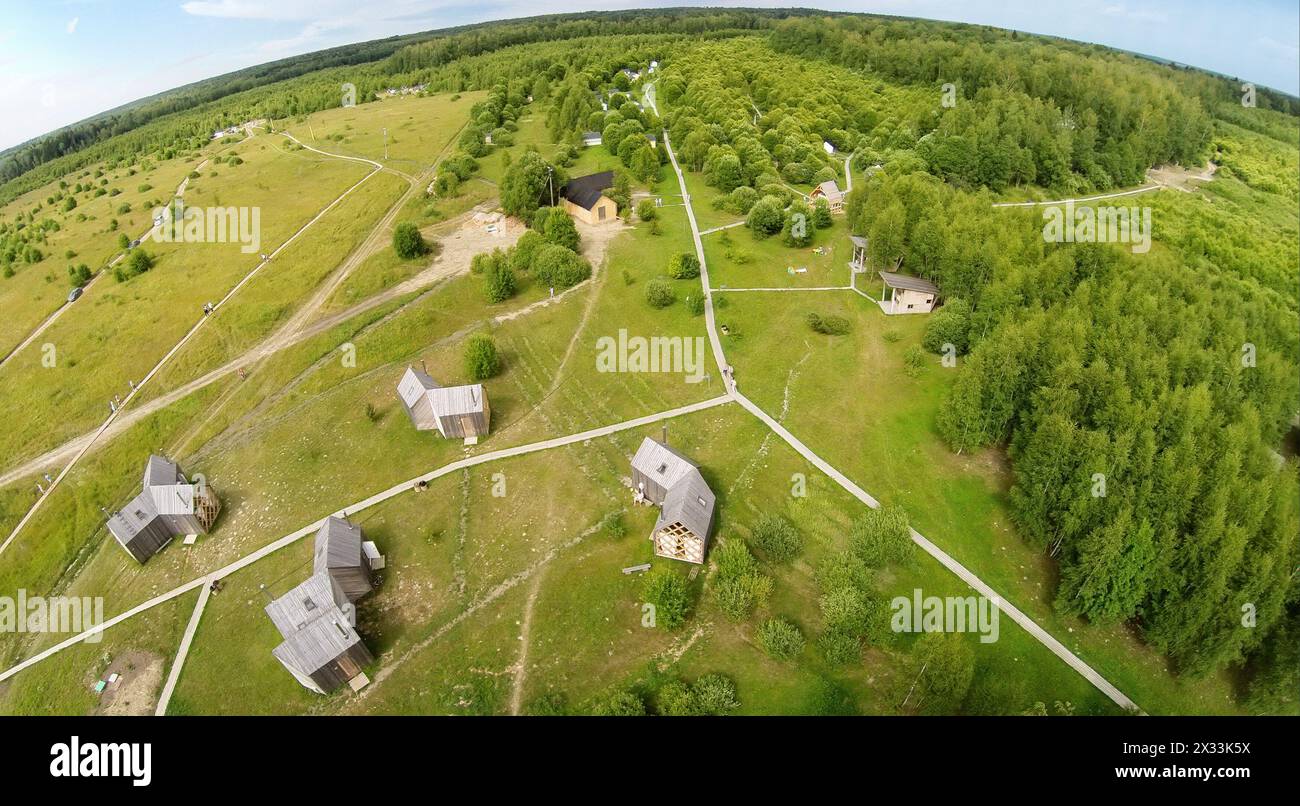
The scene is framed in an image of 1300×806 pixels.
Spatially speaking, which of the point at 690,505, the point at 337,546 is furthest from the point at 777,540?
the point at 337,546

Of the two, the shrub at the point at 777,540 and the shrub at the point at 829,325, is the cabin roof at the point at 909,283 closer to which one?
the shrub at the point at 829,325

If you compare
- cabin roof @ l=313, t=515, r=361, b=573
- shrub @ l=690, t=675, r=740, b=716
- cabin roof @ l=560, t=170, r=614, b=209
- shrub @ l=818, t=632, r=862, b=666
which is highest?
cabin roof @ l=560, t=170, r=614, b=209

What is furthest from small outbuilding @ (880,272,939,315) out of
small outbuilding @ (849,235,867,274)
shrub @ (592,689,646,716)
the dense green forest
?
shrub @ (592,689,646,716)

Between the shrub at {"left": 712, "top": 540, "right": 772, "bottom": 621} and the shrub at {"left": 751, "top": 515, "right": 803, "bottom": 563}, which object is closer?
the shrub at {"left": 712, "top": 540, "right": 772, "bottom": 621}

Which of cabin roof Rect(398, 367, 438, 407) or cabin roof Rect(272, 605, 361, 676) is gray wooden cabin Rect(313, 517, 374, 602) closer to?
cabin roof Rect(272, 605, 361, 676)

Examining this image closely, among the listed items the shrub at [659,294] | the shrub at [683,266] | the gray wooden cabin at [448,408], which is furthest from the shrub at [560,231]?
the gray wooden cabin at [448,408]

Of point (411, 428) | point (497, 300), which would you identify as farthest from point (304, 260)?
point (411, 428)
